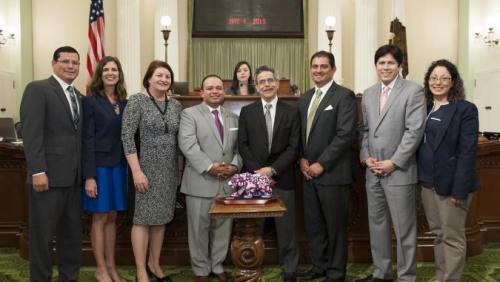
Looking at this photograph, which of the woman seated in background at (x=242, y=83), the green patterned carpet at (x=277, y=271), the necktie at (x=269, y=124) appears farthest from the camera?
the woman seated in background at (x=242, y=83)

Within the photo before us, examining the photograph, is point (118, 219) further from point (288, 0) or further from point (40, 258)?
point (288, 0)

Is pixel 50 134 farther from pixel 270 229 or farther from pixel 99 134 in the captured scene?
pixel 270 229

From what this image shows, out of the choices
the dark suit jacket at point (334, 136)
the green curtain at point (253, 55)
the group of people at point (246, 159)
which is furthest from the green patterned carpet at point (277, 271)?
the green curtain at point (253, 55)

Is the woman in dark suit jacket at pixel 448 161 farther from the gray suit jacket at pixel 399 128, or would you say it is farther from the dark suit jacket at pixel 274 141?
the dark suit jacket at pixel 274 141

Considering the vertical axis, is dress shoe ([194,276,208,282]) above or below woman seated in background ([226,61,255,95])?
below

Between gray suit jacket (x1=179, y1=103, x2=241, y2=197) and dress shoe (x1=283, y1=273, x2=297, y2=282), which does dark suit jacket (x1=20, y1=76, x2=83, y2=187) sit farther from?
dress shoe (x1=283, y1=273, x2=297, y2=282)

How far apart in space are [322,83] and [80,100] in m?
1.90

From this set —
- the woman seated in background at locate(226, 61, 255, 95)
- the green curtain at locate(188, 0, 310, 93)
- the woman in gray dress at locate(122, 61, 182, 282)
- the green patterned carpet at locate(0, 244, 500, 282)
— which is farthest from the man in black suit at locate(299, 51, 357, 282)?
the green curtain at locate(188, 0, 310, 93)

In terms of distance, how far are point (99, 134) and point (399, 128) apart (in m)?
2.28

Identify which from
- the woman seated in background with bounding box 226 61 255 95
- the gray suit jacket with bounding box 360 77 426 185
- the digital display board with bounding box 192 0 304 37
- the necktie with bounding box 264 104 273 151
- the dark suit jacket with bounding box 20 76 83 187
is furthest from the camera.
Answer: the digital display board with bounding box 192 0 304 37

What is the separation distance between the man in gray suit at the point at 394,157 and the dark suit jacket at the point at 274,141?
593mm

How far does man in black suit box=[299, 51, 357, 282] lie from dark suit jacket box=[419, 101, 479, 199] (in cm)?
68

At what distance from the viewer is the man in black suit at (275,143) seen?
12.4 ft

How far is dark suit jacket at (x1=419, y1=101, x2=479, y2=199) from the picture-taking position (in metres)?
3.31
